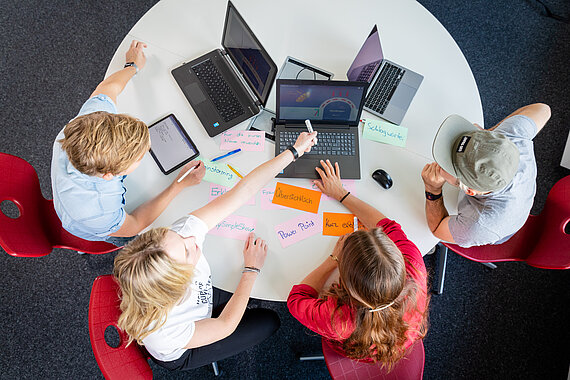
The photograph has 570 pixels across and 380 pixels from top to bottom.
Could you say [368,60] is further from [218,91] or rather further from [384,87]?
[218,91]

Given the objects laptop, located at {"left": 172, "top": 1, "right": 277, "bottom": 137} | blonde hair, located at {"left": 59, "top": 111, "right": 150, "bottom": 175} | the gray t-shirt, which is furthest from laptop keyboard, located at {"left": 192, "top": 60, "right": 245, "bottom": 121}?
the gray t-shirt

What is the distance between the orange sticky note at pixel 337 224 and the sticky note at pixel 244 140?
15.4 inches

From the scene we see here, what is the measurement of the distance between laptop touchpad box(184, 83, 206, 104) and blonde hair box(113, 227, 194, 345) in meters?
0.65

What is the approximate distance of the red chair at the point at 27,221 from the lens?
1.39 meters

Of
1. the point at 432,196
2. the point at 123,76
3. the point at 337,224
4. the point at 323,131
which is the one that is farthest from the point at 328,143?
the point at 123,76

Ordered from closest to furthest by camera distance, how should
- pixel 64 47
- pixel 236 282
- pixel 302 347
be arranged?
pixel 236 282 < pixel 302 347 < pixel 64 47

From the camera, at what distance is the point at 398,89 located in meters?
1.67

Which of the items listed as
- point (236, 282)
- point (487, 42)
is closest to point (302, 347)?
point (236, 282)

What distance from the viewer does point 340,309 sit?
1.28 metres

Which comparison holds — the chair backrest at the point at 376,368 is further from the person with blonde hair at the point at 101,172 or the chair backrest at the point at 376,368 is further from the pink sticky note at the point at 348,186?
the person with blonde hair at the point at 101,172

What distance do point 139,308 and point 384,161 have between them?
3.49 ft

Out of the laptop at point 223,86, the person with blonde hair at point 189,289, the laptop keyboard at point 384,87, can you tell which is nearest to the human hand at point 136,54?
the laptop at point 223,86

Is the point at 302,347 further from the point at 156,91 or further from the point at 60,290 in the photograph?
the point at 156,91

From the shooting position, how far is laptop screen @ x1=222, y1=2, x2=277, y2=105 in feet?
4.50
